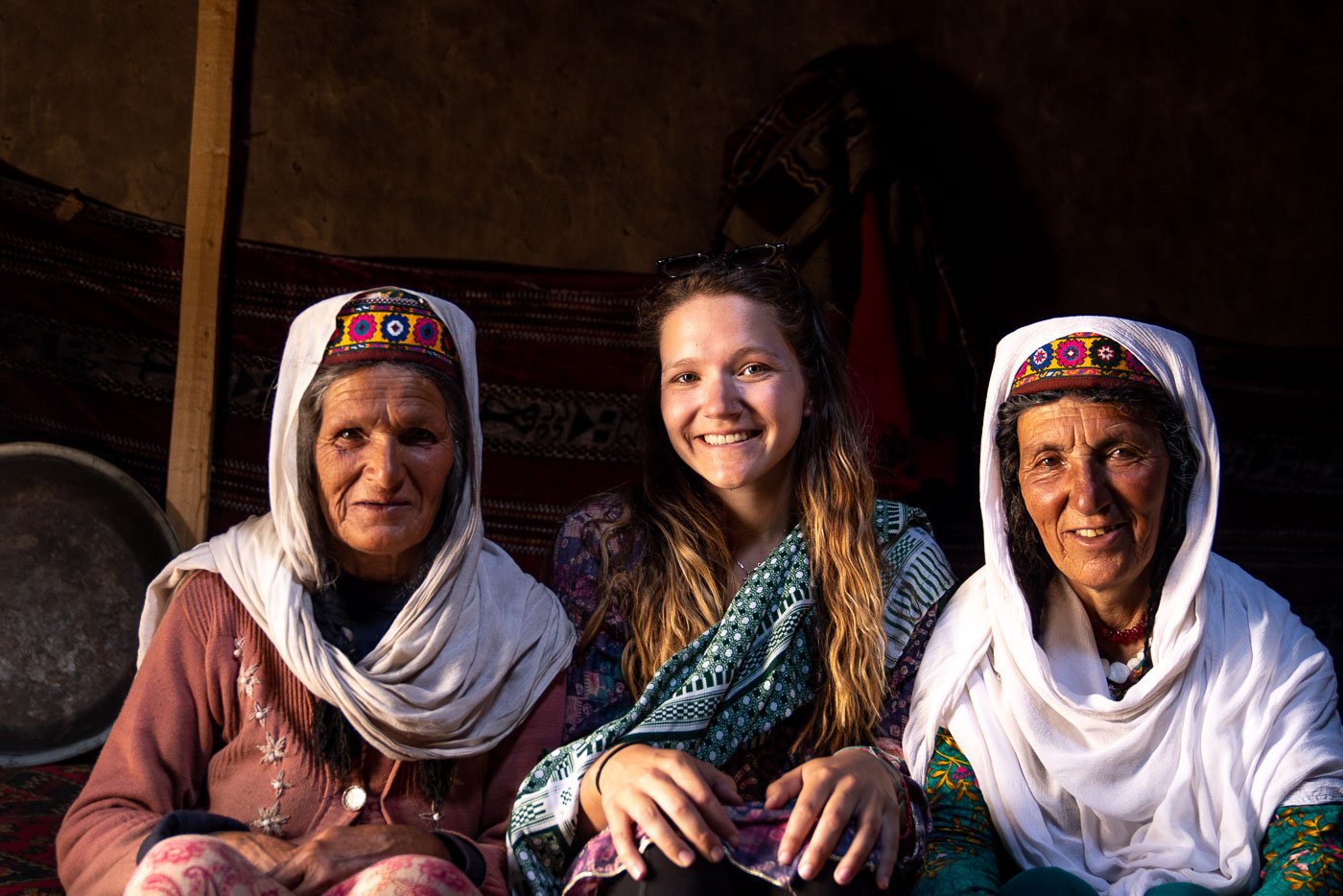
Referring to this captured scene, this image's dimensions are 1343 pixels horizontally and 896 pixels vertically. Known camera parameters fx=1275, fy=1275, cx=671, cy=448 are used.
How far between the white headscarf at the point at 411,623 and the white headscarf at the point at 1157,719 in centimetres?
83

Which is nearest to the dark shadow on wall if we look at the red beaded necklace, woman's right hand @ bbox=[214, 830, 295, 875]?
the red beaded necklace

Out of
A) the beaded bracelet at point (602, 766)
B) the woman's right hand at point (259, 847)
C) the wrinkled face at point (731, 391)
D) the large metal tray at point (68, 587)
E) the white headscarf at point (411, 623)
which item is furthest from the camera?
the large metal tray at point (68, 587)

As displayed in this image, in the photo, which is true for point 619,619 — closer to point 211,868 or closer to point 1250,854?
point 211,868

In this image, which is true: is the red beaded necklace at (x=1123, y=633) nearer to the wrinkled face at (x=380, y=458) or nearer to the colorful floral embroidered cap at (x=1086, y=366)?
the colorful floral embroidered cap at (x=1086, y=366)

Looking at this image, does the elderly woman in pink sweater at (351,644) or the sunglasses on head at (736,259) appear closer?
the elderly woman in pink sweater at (351,644)

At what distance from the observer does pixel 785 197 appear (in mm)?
4113

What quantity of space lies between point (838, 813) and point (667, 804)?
0.88 ft

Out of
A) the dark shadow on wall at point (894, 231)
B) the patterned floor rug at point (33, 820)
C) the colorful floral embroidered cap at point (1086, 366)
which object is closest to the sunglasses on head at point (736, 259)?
the colorful floral embroidered cap at point (1086, 366)

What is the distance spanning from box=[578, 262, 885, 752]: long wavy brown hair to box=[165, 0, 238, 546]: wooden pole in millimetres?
1919

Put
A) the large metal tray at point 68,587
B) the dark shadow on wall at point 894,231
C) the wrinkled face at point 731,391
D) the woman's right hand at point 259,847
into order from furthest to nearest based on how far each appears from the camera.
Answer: the dark shadow on wall at point 894,231
the large metal tray at point 68,587
the wrinkled face at point 731,391
the woman's right hand at point 259,847

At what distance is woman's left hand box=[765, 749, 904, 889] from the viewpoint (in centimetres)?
196

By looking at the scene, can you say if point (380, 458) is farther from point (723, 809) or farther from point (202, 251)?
point (202, 251)

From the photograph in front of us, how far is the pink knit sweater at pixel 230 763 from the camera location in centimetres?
219

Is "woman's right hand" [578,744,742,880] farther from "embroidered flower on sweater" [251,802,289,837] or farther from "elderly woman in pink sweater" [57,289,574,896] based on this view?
"embroidered flower on sweater" [251,802,289,837]
